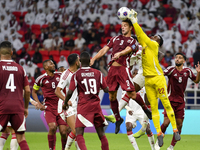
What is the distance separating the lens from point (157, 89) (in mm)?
8156

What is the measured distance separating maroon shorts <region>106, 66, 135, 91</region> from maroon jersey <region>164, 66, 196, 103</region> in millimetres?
2163

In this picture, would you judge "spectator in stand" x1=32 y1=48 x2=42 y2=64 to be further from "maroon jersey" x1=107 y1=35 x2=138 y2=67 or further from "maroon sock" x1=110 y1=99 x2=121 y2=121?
"maroon jersey" x1=107 y1=35 x2=138 y2=67

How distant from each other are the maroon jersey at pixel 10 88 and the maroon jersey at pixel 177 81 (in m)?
4.62

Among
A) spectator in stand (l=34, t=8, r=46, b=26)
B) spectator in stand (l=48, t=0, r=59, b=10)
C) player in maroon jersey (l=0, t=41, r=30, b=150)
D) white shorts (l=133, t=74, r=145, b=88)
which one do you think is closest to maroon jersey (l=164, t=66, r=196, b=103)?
white shorts (l=133, t=74, r=145, b=88)

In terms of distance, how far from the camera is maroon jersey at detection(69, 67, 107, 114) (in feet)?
21.1

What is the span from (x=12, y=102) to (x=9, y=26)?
1602 cm

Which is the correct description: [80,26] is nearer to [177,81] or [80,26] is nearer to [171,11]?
[171,11]

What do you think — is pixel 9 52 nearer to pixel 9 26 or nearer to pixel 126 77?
pixel 126 77

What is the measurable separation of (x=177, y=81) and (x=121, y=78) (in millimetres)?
2460

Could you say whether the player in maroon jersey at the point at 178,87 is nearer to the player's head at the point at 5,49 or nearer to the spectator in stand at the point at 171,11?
the player's head at the point at 5,49

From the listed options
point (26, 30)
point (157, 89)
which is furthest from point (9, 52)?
point (26, 30)

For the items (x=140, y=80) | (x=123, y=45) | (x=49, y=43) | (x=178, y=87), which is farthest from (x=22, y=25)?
(x=123, y=45)

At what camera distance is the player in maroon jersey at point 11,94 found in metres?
5.84

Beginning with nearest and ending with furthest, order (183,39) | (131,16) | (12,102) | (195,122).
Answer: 1. (12,102)
2. (131,16)
3. (195,122)
4. (183,39)
